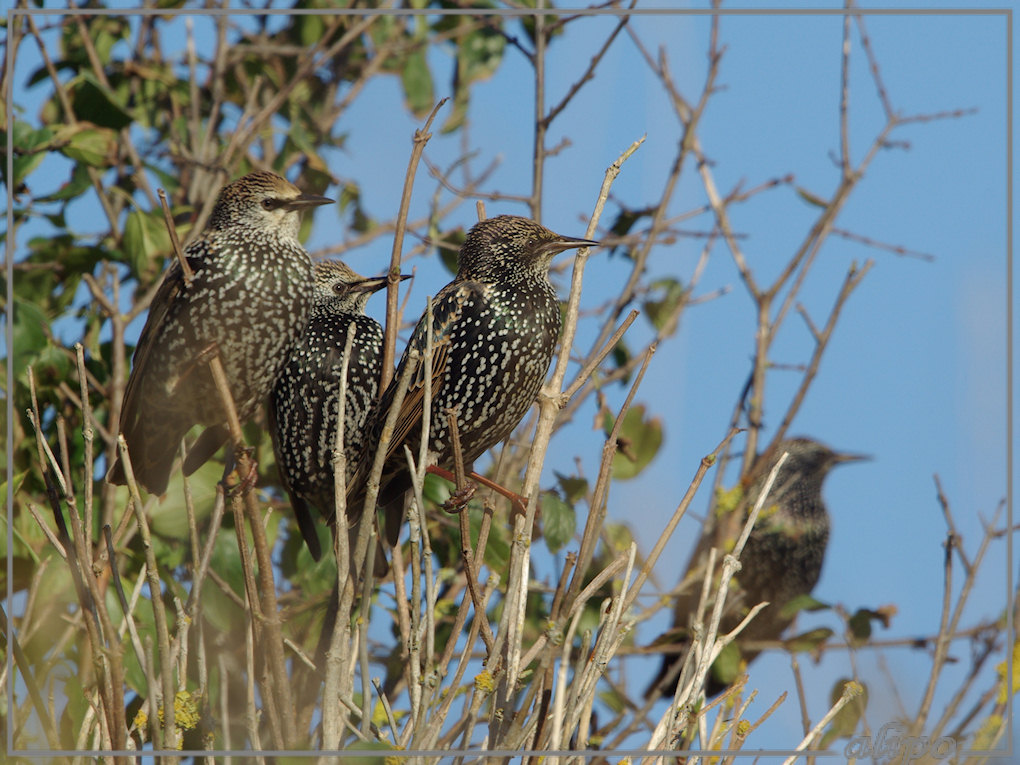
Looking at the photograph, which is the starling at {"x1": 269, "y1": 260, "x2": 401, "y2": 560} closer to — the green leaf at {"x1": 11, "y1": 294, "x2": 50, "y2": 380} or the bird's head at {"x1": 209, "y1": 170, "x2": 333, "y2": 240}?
the bird's head at {"x1": 209, "y1": 170, "x2": 333, "y2": 240}

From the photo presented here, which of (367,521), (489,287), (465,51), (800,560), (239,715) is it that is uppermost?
(465,51)

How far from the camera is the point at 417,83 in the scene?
11.0 feet

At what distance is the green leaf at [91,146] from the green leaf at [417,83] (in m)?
0.88

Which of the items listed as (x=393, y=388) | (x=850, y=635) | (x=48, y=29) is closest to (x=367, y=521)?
(x=393, y=388)

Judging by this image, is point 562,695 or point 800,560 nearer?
point 562,695

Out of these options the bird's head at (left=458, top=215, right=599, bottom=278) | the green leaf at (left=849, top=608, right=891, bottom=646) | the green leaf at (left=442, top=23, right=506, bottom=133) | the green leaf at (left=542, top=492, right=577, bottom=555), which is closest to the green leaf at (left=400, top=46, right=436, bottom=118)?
the green leaf at (left=442, top=23, right=506, bottom=133)

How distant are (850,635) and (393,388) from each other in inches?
60.8

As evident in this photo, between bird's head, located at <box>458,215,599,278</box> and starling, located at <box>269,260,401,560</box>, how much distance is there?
0.67 feet

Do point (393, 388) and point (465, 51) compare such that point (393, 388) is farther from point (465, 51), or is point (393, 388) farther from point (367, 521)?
point (465, 51)

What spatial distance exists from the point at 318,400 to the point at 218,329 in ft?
0.90

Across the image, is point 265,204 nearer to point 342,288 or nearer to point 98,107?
point 342,288

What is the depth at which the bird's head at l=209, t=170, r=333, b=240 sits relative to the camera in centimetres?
229

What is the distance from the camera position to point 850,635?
2.92 metres

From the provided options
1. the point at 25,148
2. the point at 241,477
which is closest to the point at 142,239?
the point at 25,148
